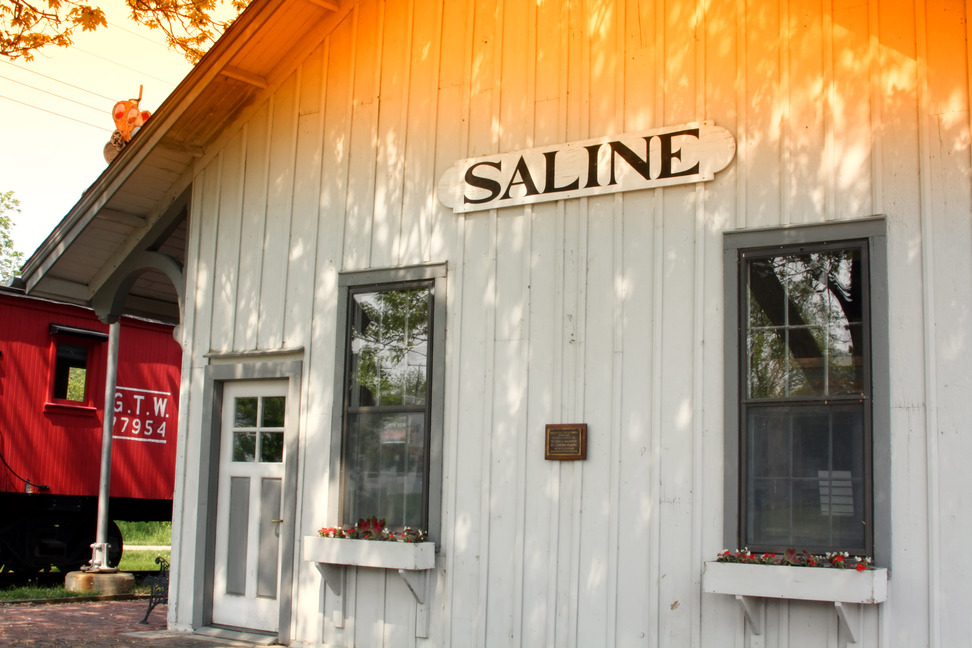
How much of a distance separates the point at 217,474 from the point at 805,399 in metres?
5.06

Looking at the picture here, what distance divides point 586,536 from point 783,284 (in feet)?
6.76

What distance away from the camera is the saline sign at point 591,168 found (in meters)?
6.87

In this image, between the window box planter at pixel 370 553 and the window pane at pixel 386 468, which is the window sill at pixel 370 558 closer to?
the window box planter at pixel 370 553

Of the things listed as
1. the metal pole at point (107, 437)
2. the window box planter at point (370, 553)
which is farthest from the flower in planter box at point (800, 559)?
the metal pole at point (107, 437)

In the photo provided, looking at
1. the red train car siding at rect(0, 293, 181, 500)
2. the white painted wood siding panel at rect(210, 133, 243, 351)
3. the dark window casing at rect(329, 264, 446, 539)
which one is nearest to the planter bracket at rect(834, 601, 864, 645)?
the dark window casing at rect(329, 264, 446, 539)

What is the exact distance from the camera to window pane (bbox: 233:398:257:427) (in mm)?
8953

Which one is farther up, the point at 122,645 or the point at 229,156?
the point at 229,156

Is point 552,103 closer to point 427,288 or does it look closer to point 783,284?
point 427,288

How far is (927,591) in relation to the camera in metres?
5.81

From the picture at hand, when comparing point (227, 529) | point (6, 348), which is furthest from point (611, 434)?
point (6, 348)

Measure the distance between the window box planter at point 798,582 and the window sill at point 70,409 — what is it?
404 inches

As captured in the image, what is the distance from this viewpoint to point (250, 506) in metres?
8.80

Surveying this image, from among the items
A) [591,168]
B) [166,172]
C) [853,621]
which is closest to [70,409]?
[166,172]

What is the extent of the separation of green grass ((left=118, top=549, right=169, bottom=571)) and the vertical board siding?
34.2 ft
